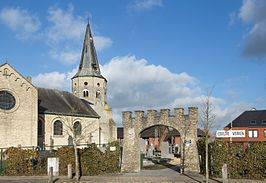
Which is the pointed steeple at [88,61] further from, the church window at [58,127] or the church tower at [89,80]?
the church window at [58,127]

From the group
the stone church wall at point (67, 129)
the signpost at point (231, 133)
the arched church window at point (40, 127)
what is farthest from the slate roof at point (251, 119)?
the signpost at point (231, 133)

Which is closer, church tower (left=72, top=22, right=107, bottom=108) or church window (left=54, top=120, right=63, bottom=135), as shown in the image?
church window (left=54, top=120, right=63, bottom=135)

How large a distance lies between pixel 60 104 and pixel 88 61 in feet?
61.9

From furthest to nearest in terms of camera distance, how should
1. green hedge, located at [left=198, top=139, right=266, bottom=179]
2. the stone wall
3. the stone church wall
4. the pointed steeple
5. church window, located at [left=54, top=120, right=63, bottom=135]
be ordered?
the pointed steeple < church window, located at [left=54, top=120, right=63, bottom=135] < the stone church wall < the stone wall < green hedge, located at [left=198, top=139, right=266, bottom=179]

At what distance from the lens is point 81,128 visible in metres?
51.1

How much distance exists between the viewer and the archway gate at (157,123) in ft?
77.0

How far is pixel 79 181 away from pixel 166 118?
7.99 meters

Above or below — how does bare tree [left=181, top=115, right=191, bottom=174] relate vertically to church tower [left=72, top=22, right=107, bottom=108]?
below

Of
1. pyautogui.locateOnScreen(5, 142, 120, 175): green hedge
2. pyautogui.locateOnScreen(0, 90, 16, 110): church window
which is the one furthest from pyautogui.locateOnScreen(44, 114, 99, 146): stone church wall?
pyautogui.locateOnScreen(5, 142, 120, 175): green hedge

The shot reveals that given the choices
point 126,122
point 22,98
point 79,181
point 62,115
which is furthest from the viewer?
point 62,115

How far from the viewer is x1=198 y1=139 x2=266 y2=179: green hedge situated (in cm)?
2031

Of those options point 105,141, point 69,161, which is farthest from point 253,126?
point 69,161

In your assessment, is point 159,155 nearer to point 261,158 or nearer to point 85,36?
point 261,158

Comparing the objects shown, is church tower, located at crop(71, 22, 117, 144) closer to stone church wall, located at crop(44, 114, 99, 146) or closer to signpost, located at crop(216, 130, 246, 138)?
stone church wall, located at crop(44, 114, 99, 146)
